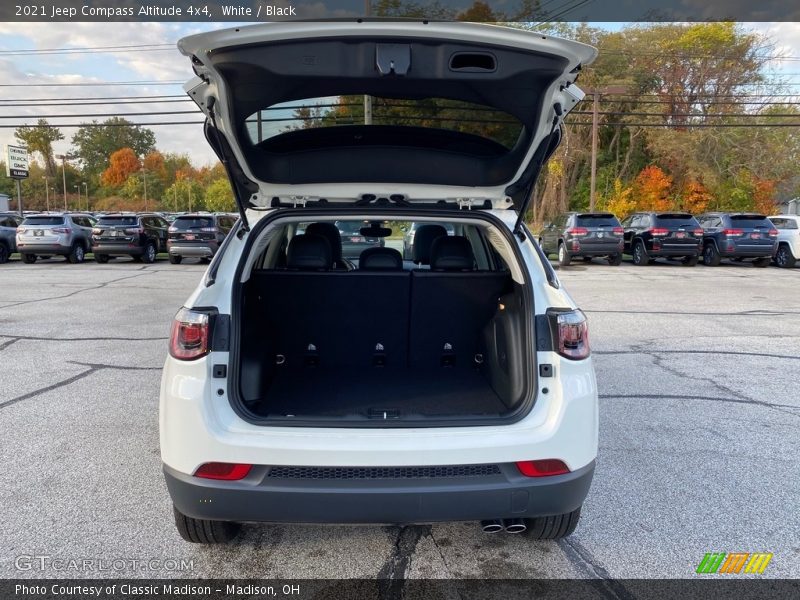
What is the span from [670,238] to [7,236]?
22.8 m

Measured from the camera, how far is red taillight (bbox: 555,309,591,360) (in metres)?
2.58

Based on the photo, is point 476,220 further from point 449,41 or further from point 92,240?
point 92,240

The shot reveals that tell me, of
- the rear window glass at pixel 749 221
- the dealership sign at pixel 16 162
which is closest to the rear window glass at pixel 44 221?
the dealership sign at pixel 16 162

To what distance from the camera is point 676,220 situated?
18641 millimetres

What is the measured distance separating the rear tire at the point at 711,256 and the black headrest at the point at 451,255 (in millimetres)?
18127

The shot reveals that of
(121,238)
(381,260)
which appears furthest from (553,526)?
(121,238)

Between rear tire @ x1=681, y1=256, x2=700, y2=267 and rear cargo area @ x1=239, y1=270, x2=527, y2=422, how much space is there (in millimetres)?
17649

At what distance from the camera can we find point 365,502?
7.45ft

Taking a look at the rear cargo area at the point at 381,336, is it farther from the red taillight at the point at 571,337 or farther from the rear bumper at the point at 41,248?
the rear bumper at the point at 41,248

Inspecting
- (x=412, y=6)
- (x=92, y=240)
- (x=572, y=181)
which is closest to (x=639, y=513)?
(x=412, y=6)

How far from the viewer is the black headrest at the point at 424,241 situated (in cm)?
480

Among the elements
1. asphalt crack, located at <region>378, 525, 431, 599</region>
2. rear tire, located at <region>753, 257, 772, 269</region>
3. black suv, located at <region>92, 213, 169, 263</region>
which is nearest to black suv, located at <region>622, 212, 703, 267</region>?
rear tire, located at <region>753, 257, 772, 269</region>

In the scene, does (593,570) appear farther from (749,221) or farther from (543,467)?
(749,221)

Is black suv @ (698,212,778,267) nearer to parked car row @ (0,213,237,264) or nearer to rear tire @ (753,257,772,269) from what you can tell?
rear tire @ (753,257,772,269)
